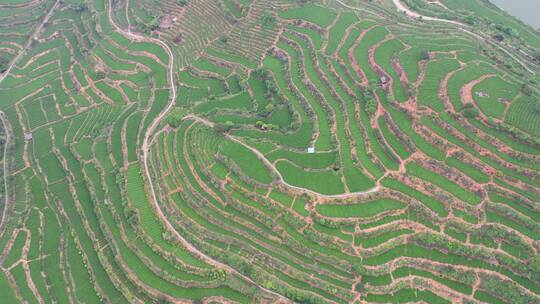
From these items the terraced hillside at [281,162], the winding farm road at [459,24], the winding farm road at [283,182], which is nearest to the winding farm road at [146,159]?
the terraced hillside at [281,162]

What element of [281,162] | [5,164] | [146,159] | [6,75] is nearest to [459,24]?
[281,162]

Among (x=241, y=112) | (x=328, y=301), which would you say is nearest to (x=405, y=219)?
Answer: (x=328, y=301)

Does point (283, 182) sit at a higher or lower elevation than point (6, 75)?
higher

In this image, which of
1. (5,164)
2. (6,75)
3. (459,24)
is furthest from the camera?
(6,75)

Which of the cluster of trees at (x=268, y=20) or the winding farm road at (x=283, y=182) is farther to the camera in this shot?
the cluster of trees at (x=268, y=20)

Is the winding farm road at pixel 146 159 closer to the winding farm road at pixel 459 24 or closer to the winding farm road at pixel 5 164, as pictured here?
the winding farm road at pixel 5 164

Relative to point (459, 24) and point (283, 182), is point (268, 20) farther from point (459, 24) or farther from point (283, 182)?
point (459, 24)

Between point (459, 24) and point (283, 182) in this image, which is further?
point (459, 24)

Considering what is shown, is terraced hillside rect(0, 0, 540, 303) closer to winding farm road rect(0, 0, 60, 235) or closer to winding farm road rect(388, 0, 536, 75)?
winding farm road rect(0, 0, 60, 235)

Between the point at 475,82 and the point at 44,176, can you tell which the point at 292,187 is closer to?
the point at 475,82

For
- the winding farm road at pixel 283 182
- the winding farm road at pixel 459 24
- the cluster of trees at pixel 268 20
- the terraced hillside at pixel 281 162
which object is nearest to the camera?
the terraced hillside at pixel 281 162
